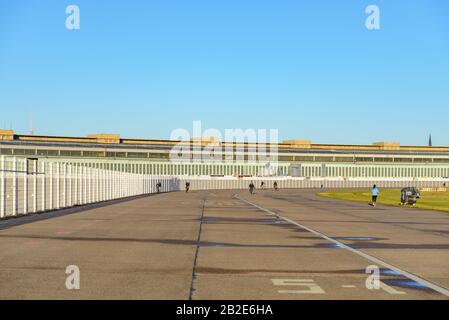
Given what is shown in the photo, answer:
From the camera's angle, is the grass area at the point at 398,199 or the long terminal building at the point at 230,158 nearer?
the grass area at the point at 398,199

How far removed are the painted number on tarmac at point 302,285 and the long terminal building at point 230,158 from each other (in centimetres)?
14662

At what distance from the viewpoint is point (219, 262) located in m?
13.0

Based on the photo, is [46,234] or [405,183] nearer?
[46,234]

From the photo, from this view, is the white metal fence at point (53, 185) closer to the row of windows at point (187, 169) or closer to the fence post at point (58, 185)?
the fence post at point (58, 185)

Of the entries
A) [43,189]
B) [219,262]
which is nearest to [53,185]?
[43,189]

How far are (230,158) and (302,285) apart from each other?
16497 centimetres

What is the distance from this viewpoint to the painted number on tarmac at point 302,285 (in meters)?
9.57

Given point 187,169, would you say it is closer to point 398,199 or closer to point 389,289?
point 398,199

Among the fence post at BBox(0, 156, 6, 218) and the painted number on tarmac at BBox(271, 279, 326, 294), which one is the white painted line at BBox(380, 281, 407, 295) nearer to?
the painted number on tarmac at BBox(271, 279, 326, 294)

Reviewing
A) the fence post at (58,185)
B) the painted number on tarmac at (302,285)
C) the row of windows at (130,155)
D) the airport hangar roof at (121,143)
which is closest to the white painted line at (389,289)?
the painted number on tarmac at (302,285)
